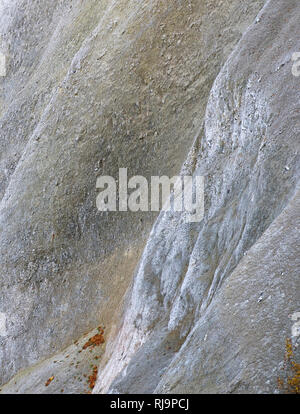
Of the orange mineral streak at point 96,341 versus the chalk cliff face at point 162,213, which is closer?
the chalk cliff face at point 162,213

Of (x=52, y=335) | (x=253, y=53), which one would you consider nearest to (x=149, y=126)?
(x=253, y=53)

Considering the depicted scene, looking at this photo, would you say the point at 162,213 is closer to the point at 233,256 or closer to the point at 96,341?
the point at 233,256

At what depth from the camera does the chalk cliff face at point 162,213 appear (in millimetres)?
11727

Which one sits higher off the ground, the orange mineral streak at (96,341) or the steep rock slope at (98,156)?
the steep rock slope at (98,156)

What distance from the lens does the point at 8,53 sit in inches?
2031

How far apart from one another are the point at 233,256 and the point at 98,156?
52.6 ft

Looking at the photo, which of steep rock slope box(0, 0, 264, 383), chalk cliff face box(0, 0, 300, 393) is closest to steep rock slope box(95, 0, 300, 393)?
chalk cliff face box(0, 0, 300, 393)

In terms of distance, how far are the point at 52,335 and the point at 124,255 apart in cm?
646

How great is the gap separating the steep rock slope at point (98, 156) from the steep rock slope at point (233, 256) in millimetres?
5610

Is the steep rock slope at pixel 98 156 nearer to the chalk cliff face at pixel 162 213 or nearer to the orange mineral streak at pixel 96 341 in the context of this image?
the chalk cliff face at pixel 162 213

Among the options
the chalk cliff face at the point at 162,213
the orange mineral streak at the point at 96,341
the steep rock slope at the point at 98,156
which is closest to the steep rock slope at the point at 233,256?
the chalk cliff face at the point at 162,213

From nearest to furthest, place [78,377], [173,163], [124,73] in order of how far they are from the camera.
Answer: [78,377] → [173,163] → [124,73]

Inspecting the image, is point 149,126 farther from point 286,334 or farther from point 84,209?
point 286,334

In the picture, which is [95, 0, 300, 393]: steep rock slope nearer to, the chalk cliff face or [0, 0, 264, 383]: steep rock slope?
the chalk cliff face
